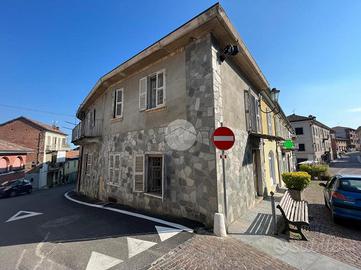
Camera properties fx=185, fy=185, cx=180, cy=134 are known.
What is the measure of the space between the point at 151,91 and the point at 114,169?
395 centimetres

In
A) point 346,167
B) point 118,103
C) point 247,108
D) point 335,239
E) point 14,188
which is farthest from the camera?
point 346,167

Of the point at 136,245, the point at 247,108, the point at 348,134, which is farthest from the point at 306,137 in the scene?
the point at 348,134

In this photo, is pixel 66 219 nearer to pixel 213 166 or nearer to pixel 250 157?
pixel 213 166

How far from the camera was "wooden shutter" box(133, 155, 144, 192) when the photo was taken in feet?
22.1

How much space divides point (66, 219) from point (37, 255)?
2.56 m

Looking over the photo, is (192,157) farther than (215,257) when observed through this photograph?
Yes

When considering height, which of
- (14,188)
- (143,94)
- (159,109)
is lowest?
(14,188)

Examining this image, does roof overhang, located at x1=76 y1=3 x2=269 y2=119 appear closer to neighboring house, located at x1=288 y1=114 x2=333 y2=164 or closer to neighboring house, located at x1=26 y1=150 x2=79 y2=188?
neighboring house, located at x1=26 y1=150 x2=79 y2=188

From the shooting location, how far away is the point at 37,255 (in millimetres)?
3812

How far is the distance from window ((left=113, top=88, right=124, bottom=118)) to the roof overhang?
64cm

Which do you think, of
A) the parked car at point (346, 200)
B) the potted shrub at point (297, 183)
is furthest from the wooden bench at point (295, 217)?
the potted shrub at point (297, 183)

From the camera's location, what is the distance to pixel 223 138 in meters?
4.64

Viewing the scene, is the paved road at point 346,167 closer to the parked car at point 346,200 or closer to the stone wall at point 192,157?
the parked car at point 346,200

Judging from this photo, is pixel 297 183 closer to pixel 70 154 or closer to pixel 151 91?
pixel 151 91
